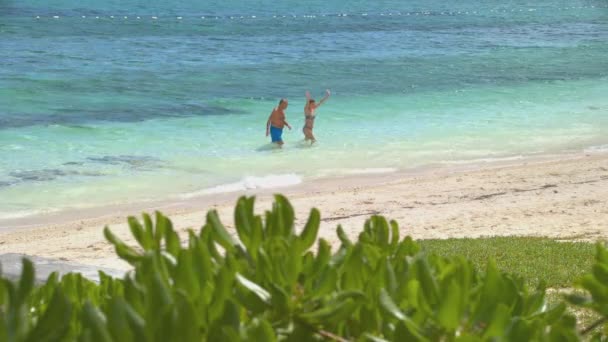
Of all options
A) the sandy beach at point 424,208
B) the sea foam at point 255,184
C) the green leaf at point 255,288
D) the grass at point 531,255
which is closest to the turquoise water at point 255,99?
the sea foam at point 255,184

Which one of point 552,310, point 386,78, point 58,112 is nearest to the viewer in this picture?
point 552,310

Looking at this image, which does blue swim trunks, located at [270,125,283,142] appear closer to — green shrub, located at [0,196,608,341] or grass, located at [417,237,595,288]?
grass, located at [417,237,595,288]

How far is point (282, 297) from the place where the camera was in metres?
1.59

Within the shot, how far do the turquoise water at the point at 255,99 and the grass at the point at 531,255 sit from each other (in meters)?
7.19

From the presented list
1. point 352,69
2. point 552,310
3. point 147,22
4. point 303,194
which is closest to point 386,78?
point 352,69

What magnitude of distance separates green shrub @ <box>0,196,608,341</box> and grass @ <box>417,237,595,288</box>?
6558 mm

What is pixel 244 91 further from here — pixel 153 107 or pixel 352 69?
pixel 352 69

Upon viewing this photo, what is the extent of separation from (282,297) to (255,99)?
27.5 metres

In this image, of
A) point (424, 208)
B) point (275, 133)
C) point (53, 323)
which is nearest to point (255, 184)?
point (275, 133)

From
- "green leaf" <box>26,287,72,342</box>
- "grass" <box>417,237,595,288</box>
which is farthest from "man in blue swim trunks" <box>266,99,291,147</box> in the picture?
"green leaf" <box>26,287,72,342</box>

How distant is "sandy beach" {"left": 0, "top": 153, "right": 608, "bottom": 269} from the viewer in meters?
12.8

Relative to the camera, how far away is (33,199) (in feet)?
53.8

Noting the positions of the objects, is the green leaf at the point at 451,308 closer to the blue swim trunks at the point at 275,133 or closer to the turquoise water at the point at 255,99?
the turquoise water at the point at 255,99

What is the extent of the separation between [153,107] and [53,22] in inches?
1094
